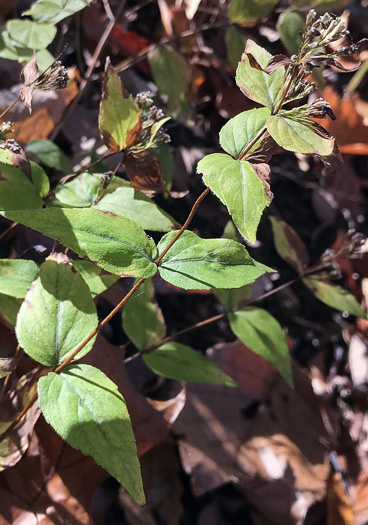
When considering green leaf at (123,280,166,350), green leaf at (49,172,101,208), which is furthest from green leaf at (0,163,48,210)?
green leaf at (123,280,166,350)

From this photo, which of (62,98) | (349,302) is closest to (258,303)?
(349,302)

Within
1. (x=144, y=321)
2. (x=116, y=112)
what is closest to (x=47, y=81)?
(x=116, y=112)

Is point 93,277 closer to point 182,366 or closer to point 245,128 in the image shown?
point 182,366

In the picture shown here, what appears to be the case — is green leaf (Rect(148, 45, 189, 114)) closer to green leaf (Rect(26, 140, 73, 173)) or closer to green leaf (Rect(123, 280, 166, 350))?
green leaf (Rect(26, 140, 73, 173))

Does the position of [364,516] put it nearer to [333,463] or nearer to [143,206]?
[333,463]

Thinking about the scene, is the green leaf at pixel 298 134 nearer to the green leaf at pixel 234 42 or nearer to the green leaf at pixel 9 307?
the green leaf at pixel 9 307

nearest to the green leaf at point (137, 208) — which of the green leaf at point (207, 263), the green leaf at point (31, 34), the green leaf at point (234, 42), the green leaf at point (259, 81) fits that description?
the green leaf at point (207, 263)
